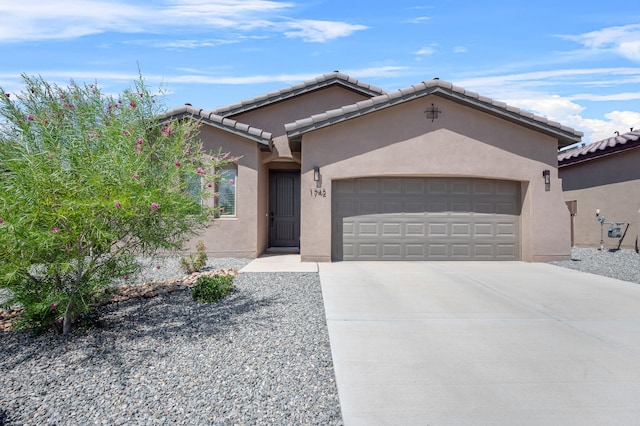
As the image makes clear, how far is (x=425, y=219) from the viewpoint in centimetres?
1138

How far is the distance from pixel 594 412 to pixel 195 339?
3.84m

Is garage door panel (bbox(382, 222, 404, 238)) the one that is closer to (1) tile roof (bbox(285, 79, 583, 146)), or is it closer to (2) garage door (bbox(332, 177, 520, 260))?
(2) garage door (bbox(332, 177, 520, 260))

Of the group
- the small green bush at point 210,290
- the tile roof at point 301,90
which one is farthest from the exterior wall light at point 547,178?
the small green bush at point 210,290

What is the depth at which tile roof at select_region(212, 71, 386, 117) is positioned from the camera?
44.5 ft

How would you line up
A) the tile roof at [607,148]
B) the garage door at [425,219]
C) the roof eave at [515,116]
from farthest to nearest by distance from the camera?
the tile roof at [607,148] → the garage door at [425,219] → the roof eave at [515,116]

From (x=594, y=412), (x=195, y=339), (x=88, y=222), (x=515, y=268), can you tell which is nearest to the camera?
(x=594, y=412)

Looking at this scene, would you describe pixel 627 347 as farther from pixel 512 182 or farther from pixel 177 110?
→ pixel 177 110

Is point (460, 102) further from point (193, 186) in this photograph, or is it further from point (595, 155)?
point (193, 186)

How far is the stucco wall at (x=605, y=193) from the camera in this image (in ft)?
42.7

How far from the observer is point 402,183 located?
37.3ft

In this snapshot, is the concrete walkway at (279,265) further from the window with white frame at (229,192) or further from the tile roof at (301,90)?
the tile roof at (301,90)

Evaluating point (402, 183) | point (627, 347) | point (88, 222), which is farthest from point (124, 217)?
point (402, 183)

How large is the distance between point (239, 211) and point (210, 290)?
17.5 ft

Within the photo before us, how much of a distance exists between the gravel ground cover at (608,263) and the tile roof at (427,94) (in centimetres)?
338
